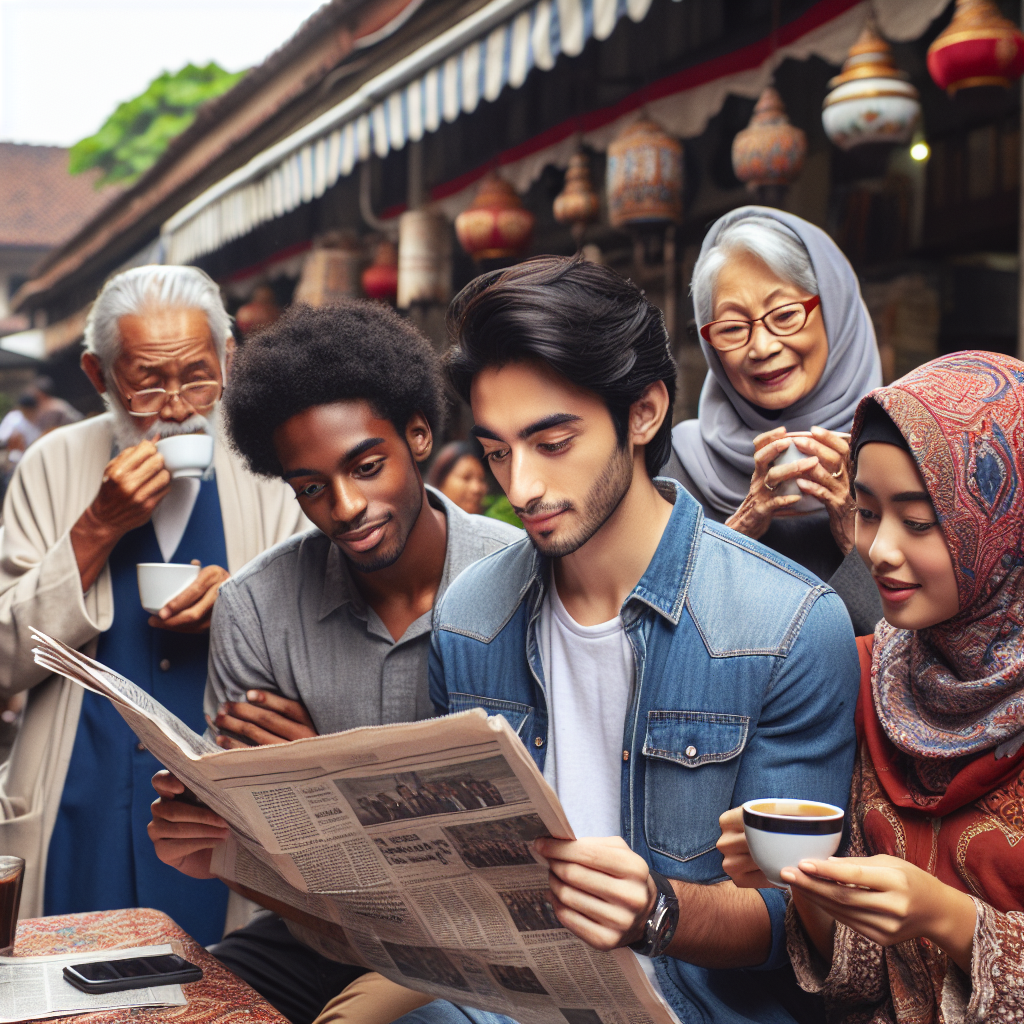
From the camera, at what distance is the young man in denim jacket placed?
170 cm

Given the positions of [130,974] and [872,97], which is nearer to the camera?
[130,974]

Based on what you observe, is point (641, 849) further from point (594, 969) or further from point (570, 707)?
point (594, 969)

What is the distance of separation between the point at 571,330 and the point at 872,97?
6.94 feet

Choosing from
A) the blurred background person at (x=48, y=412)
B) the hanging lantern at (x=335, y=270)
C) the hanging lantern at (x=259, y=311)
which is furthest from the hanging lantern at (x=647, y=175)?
the blurred background person at (x=48, y=412)

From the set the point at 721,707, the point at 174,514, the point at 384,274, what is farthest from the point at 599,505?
the point at 384,274

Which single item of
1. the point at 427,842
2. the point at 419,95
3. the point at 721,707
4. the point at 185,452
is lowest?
the point at 427,842

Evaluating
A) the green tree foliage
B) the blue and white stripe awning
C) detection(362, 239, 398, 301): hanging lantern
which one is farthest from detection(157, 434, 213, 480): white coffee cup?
the green tree foliage

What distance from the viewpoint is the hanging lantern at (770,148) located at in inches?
151

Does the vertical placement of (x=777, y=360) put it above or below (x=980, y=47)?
below

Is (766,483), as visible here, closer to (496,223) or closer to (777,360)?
(777,360)

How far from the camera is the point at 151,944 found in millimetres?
1824

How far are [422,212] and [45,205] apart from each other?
3716cm

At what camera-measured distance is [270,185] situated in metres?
7.23

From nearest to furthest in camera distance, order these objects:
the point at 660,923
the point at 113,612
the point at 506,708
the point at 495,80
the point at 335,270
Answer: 1. the point at 660,923
2. the point at 506,708
3. the point at 113,612
4. the point at 495,80
5. the point at 335,270
